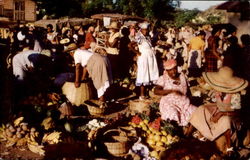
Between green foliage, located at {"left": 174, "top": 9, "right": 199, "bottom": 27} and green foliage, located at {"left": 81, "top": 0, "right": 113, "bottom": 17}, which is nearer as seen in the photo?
green foliage, located at {"left": 81, "top": 0, "right": 113, "bottom": 17}

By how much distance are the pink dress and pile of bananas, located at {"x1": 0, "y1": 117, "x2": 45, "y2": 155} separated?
7.50ft

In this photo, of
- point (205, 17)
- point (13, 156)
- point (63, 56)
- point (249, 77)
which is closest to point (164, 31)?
point (205, 17)

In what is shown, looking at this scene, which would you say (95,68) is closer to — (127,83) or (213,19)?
(127,83)

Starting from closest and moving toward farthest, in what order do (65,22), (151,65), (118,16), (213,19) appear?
1. (151,65)
2. (118,16)
3. (65,22)
4. (213,19)

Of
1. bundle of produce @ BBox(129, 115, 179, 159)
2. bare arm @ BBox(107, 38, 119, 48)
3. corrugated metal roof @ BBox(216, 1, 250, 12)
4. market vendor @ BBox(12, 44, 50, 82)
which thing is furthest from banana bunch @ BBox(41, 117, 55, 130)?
corrugated metal roof @ BBox(216, 1, 250, 12)

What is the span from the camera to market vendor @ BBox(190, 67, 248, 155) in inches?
193

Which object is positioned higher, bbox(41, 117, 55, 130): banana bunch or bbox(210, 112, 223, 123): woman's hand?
bbox(210, 112, 223, 123): woman's hand

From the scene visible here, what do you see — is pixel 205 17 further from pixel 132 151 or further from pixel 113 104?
pixel 132 151

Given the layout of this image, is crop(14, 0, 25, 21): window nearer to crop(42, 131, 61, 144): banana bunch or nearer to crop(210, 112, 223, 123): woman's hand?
crop(42, 131, 61, 144): banana bunch

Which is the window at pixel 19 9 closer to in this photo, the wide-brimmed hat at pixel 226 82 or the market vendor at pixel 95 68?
the market vendor at pixel 95 68

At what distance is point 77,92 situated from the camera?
693 centimetres

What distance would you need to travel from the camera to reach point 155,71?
7.88 meters

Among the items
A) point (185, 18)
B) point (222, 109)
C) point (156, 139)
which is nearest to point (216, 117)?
point (222, 109)

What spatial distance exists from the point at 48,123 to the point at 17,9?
2.77m
